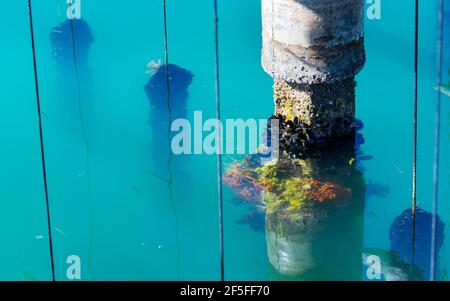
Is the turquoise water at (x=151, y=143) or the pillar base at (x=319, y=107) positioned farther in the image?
the pillar base at (x=319, y=107)

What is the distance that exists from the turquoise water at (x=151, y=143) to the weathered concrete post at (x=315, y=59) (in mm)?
476

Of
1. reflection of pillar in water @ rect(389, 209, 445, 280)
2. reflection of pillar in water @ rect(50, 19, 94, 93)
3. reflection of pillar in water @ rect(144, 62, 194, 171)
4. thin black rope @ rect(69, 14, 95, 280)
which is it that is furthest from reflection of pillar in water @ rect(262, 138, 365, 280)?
reflection of pillar in water @ rect(50, 19, 94, 93)

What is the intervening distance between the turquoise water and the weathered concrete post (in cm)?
48

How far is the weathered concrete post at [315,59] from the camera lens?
14.7m

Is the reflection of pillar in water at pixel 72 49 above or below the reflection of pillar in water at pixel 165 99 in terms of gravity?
above

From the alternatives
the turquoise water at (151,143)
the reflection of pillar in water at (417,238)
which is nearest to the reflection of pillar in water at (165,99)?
the turquoise water at (151,143)

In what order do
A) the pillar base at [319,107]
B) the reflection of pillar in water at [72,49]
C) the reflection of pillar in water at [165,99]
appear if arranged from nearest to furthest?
the pillar base at [319,107] → the reflection of pillar in water at [165,99] → the reflection of pillar in water at [72,49]

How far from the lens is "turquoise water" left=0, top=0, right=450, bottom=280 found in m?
13.5

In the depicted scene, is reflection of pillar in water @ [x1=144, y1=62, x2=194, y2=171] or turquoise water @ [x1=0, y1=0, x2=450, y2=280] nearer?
turquoise water @ [x1=0, y1=0, x2=450, y2=280]

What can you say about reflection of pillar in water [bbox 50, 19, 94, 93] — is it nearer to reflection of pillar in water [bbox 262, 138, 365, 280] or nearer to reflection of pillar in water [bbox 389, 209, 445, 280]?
reflection of pillar in water [bbox 262, 138, 365, 280]

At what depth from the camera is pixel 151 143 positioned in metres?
15.5

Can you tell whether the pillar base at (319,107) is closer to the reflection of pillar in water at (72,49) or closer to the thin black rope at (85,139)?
the thin black rope at (85,139)

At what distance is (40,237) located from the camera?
13750 millimetres

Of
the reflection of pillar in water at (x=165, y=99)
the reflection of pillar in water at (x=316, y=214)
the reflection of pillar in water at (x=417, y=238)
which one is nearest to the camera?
the reflection of pillar in water at (x=417, y=238)
